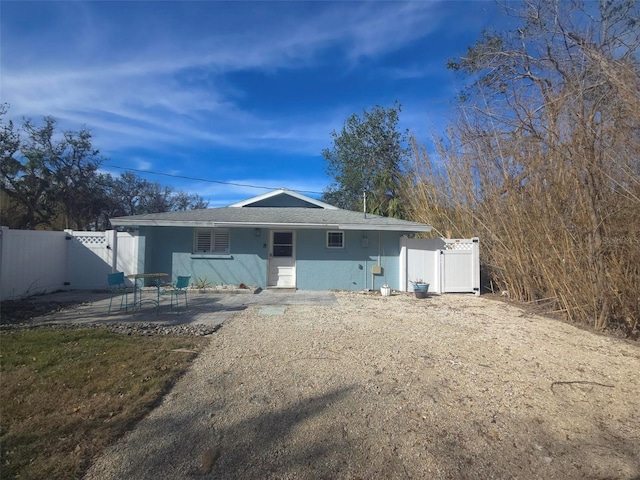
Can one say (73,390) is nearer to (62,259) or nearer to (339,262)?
(339,262)

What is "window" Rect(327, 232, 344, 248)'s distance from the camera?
38.9 feet

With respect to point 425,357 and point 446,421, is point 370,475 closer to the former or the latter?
point 446,421

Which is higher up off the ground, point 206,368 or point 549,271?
point 549,271

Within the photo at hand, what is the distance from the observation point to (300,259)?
11742mm

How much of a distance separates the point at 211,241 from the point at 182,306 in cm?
364

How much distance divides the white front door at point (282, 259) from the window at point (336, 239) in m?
1.22

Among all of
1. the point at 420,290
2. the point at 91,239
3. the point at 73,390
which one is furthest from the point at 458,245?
the point at 91,239

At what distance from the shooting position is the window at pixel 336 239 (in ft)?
38.9

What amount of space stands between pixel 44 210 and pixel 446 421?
2671cm

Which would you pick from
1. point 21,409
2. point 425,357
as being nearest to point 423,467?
point 425,357

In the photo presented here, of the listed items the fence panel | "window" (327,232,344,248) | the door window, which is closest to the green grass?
the fence panel

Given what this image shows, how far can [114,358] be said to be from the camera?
4566mm

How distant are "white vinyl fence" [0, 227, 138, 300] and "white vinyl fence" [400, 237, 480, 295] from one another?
9.03 meters

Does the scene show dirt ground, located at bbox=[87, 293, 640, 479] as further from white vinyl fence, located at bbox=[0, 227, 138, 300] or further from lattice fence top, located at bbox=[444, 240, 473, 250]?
white vinyl fence, located at bbox=[0, 227, 138, 300]
